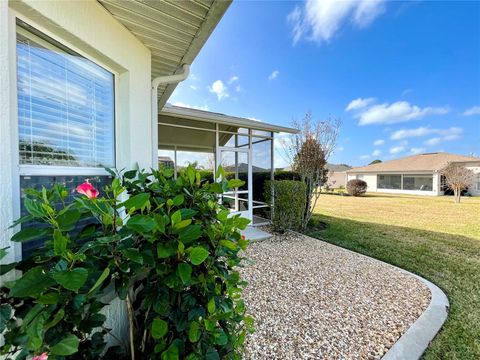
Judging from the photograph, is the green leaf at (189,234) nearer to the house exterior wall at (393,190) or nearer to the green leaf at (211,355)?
the green leaf at (211,355)

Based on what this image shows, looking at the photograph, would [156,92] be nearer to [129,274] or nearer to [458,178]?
[129,274]

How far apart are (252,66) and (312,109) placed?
4.54m

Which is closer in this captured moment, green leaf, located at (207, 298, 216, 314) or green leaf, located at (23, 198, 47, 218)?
green leaf, located at (23, 198, 47, 218)

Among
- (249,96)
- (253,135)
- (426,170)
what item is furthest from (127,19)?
(426,170)

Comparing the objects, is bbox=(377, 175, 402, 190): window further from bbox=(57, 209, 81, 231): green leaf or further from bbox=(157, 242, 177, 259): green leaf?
bbox=(57, 209, 81, 231): green leaf

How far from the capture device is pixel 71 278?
2.56 feet

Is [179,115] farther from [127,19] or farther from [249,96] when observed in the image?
[249,96]

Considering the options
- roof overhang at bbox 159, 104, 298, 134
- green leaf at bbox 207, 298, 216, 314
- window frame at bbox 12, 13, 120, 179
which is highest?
roof overhang at bbox 159, 104, 298, 134

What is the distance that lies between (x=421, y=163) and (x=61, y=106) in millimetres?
31960

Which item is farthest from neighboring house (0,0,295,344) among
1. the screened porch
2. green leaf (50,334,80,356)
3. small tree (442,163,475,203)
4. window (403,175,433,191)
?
window (403,175,433,191)

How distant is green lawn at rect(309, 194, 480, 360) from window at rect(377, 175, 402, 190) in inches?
661

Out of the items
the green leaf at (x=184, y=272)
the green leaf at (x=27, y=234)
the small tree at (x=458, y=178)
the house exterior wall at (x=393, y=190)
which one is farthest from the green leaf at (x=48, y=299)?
the house exterior wall at (x=393, y=190)

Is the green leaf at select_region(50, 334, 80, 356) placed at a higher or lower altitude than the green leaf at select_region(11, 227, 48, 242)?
lower

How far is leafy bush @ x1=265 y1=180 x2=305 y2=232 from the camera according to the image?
22.1ft
